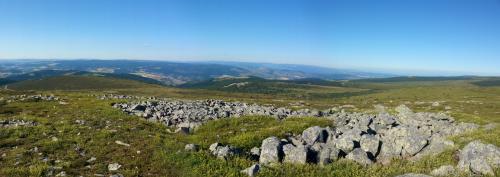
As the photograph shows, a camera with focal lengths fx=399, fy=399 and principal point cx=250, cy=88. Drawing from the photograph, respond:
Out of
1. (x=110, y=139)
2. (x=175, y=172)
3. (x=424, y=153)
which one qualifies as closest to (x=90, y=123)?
(x=110, y=139)

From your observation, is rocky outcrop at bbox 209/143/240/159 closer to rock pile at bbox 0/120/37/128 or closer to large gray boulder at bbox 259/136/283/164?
large gray boulder at bbox 259/136/283/164

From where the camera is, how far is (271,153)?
20984mm

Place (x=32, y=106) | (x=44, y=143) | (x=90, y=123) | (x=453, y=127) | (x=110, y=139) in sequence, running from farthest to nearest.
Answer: (x=32, y=106), (x=90, y=123), (x=453, y=127), (x=110, y=139), (x=44, y=143)

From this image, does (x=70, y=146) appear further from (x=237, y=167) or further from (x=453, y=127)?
(x=453, y=127)

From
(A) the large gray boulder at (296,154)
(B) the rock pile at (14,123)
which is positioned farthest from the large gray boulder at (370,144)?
(B) the rock pile at (14,123)

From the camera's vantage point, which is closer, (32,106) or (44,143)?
(44,143)

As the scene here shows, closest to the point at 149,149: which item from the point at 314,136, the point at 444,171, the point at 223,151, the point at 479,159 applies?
the point at 223,151

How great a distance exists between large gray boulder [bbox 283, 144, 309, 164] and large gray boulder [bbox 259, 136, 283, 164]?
13.5 inches

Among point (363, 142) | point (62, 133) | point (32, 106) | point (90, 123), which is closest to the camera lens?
point (363, 142)

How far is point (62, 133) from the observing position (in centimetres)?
2862

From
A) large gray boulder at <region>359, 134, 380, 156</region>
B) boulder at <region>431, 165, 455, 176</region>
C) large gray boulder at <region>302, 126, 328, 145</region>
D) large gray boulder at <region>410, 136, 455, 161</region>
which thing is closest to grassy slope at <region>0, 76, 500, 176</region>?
boulder at <region>431, 165, 455, 176</region>

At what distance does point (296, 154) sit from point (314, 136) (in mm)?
4920

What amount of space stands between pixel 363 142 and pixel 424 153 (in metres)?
3.30

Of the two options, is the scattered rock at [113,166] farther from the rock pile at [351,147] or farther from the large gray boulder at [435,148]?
the large gray boulder at [435,148]
